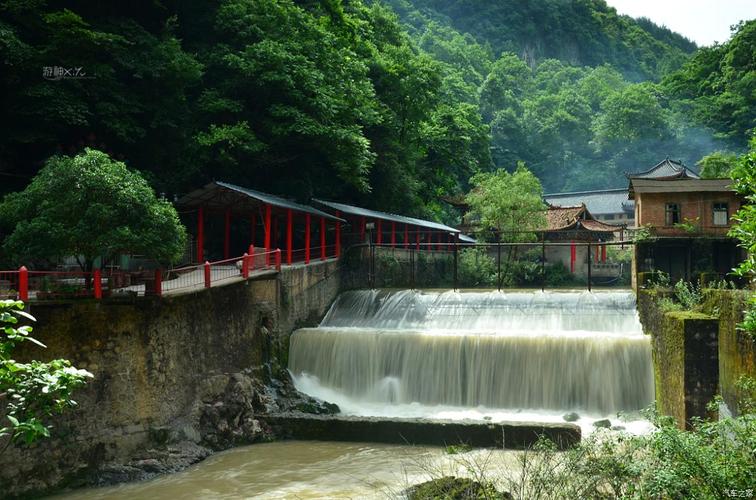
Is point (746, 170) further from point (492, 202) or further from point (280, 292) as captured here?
point (492, 202)

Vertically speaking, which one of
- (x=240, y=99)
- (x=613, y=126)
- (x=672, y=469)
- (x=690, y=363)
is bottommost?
(x=690, y=363)

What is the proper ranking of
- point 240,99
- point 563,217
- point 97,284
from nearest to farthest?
1. point 97,284
2. point 240,99
3. point 563,217

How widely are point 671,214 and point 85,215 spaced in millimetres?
24683

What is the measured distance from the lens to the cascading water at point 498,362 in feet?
57.7

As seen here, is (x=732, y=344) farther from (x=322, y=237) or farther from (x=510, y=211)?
(x=510, y=211)

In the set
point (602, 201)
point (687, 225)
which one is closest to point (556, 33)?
point (602, 201)

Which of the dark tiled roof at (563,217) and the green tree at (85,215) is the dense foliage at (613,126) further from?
the green tree at (85,215)

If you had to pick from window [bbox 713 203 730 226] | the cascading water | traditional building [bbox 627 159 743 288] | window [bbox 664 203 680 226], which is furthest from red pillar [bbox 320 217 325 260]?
window [bbox 713 203 730 226]

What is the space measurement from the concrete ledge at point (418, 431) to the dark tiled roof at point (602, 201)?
1774 inches

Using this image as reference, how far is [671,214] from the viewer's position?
29203 millimetres

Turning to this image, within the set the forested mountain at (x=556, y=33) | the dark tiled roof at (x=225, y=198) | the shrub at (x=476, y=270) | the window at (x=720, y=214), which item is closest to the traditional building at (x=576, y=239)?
the shrub at (x=476, y=270)

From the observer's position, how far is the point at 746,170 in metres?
9.97

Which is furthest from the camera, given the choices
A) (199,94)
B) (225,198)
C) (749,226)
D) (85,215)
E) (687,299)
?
(199,94)

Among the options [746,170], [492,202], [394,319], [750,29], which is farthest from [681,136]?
[746,170]
